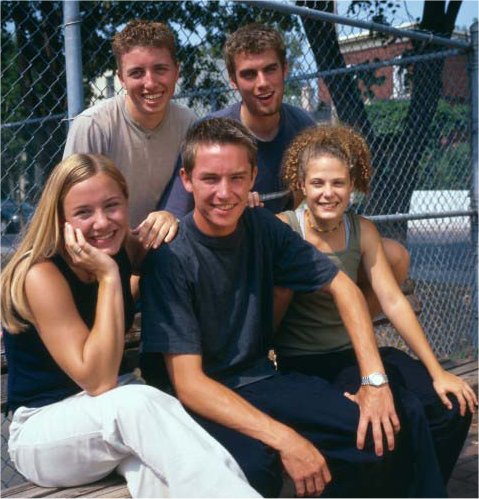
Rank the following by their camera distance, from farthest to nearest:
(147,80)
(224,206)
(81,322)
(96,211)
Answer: (147,80)
(224,206)
(96,211)
(81,322)

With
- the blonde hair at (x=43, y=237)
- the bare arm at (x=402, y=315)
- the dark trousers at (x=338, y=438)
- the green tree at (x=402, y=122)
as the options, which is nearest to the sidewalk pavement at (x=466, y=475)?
the bare arm at (x=402, y=315)


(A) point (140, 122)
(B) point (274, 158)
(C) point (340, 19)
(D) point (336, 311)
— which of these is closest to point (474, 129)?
(C) point (340, 19)

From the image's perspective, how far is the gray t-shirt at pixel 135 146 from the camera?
321cm

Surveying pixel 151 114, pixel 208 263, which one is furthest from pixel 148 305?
pixel 151 114

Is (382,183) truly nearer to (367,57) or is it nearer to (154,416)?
(367,57)

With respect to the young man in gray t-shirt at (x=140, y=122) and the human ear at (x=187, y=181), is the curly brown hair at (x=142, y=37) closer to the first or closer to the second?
the young man in gray t-shirt at (x=140, y=122)

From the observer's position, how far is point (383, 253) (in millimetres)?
3223

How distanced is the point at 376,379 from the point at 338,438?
268 millimetres

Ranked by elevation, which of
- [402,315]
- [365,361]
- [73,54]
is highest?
[73,54]

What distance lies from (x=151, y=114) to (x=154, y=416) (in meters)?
1.45

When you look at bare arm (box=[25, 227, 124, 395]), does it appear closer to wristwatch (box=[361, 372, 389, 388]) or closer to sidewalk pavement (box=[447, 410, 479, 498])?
wristwatch (box=[361, 372, 389, 388])

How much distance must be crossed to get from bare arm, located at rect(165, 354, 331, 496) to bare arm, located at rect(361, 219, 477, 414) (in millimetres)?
688

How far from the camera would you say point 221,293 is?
2674 millimetres

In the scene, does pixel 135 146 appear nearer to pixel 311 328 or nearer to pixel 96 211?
pixel 96 211
